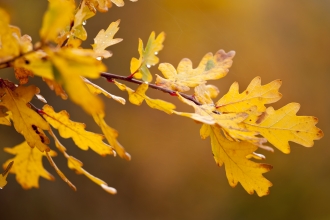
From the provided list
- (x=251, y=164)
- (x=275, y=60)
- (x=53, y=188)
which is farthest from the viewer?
(x=275, y=60)

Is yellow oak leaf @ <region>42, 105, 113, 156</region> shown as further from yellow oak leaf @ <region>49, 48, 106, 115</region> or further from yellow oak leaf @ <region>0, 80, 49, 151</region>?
yellow oak leaf @ <region>49, 48, 106, 115</region>

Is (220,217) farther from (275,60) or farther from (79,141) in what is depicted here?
(79,141)

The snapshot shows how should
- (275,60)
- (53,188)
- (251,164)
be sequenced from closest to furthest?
1. (251,164)
2. (53,188)
3. (275,60)

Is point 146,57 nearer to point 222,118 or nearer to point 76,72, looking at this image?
point 222,118

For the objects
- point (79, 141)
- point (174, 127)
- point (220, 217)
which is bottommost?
point (220, 217)

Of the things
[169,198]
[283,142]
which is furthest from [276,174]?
[283,142]

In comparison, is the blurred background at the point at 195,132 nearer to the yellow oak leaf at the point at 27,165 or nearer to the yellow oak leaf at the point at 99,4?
the yellow oak leaf at the point at 27,165

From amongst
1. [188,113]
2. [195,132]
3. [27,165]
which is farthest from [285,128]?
[195,132]
